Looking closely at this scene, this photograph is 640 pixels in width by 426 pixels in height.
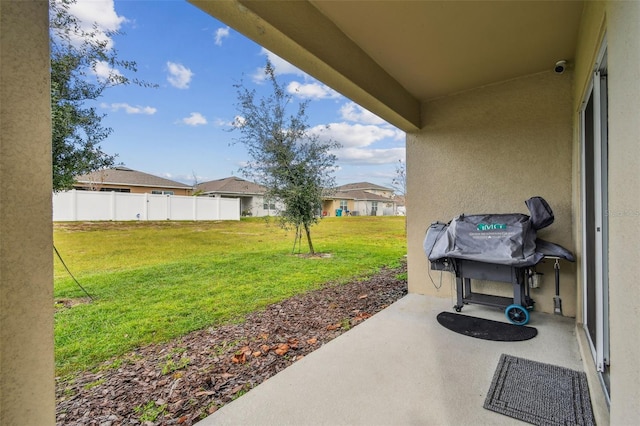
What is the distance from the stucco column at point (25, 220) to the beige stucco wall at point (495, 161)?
3.93 meters

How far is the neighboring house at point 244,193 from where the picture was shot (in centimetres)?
715

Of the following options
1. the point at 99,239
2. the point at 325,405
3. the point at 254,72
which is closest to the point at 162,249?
the point at 99,239

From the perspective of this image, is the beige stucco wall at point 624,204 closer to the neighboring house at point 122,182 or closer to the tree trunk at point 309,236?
the neighboring house at point 122,182

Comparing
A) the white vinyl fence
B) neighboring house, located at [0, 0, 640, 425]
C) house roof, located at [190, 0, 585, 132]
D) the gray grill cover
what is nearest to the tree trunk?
the white vinyl fence

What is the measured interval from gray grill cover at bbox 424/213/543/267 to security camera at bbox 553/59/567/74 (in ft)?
5.19

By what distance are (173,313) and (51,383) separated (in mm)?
2922

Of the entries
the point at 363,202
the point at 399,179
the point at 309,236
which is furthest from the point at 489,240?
Result: the point at 363,202

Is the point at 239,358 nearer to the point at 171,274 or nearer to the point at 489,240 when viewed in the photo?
the point at 489,240

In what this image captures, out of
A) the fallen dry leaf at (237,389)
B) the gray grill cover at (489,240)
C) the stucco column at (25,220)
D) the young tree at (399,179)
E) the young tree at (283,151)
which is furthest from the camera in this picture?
the young tree at (283,151)

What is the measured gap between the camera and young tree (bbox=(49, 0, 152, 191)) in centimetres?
261

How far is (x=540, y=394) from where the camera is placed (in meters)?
1.88

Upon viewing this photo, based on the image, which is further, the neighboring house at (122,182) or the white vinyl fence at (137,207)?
the white vinyl fence at (137,207)

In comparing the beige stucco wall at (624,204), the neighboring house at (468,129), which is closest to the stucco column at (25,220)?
the neighboring house at (468,129)

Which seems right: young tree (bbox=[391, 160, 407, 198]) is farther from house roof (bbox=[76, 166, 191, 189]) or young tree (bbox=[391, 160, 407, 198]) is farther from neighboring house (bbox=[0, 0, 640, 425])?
house roof (bbox=[76, 166, 191, 189])
